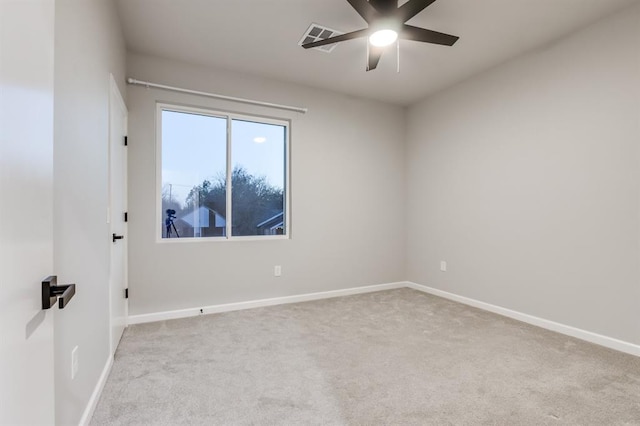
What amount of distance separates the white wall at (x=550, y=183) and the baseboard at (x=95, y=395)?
370 centimetres

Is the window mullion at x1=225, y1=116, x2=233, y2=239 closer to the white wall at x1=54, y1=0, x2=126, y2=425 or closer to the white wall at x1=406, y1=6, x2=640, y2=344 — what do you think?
the white wall at x1=54, y1=0, x2=126, y2=425

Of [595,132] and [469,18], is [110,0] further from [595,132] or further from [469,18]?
[595,132]

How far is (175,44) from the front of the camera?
3072 mm

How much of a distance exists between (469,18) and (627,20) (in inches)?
48.5

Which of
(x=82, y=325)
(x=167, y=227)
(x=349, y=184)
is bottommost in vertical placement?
(x=82, y=325)

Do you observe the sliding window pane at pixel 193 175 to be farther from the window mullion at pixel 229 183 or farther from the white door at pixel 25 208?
the white door at pixel 25 208

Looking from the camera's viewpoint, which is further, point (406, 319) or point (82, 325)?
point (406, 319)

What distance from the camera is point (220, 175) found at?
3664 mm

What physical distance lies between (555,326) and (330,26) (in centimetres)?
350

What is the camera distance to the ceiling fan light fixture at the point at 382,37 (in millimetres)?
2246

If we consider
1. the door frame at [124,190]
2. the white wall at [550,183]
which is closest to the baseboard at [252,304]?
the door frame at [124,190]

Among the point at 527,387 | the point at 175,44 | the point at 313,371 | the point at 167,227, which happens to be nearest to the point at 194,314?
the point at 167,227

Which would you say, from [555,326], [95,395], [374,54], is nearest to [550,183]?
[555,326]

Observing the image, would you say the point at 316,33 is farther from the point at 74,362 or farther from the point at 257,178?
the point at 74,362
